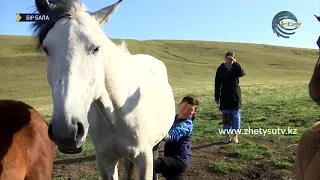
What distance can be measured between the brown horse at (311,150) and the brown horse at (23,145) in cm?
207

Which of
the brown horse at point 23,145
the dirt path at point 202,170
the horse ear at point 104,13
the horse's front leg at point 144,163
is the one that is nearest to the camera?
the brown horse at point 23,145

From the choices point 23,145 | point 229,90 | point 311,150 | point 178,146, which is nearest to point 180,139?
point 178,146

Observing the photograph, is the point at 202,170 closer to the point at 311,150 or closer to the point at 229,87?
the point at 229,87

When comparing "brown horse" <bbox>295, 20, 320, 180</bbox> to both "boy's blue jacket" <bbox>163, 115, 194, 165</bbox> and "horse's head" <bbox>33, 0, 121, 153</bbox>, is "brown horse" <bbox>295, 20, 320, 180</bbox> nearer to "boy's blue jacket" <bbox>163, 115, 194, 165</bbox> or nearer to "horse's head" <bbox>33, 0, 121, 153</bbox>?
"horse's head" <bbox>33, 0, 121, 153</bbox>

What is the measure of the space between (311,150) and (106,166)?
6.86 ft

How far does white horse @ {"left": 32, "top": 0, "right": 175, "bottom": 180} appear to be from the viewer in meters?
2.35

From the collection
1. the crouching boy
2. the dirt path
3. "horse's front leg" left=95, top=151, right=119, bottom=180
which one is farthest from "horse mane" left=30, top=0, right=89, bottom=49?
the dirt path

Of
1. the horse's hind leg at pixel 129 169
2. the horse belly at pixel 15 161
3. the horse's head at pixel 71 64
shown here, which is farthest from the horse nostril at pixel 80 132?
the horse's hind leg at pixel 129 169

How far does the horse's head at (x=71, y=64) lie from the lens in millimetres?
2275

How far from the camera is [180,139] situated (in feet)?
17.1

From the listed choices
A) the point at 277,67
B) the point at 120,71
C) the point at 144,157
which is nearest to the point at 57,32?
the point at 120,71

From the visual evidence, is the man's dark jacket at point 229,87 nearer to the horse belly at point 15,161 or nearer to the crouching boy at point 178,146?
the crouching boy at point 178,146

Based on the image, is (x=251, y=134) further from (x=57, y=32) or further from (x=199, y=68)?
(x=199, y=68)

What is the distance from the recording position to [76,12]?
278 centimetres
